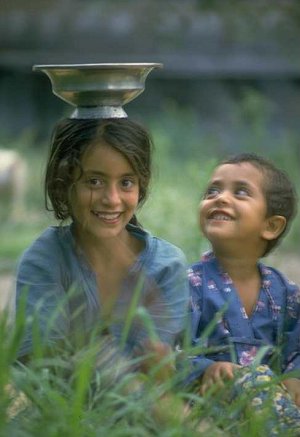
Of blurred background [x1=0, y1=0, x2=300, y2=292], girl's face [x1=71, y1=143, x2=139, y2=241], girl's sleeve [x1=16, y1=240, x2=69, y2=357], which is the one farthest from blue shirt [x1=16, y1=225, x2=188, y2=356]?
blurred background [x1=0, y1=0, x2=300, y2=292]

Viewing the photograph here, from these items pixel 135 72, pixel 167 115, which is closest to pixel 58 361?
pixel 135 72

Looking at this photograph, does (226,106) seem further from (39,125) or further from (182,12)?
(39,125)

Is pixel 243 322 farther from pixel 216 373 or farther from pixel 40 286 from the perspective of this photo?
pixel 40 286

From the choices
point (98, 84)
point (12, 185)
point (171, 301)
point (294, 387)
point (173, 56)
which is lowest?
point (294, 387)

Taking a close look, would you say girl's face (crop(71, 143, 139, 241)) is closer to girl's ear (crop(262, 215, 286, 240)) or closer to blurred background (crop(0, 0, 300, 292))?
girl's ear (crop(262, 215, 286, 240))

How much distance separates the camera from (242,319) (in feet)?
13.4

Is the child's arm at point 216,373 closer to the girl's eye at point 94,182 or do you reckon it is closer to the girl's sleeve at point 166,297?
the girl's sleeve at point 166,297

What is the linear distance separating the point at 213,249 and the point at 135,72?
2.40 feet

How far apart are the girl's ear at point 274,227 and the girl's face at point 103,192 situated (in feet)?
1.77

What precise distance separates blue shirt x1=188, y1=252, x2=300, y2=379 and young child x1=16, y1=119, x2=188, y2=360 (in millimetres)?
166

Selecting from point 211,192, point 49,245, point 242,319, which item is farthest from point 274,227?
point 49,245

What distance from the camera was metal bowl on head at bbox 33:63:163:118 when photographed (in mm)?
3711

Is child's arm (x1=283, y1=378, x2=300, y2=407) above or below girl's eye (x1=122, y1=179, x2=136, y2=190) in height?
below

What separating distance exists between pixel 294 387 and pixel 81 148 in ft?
3.35
